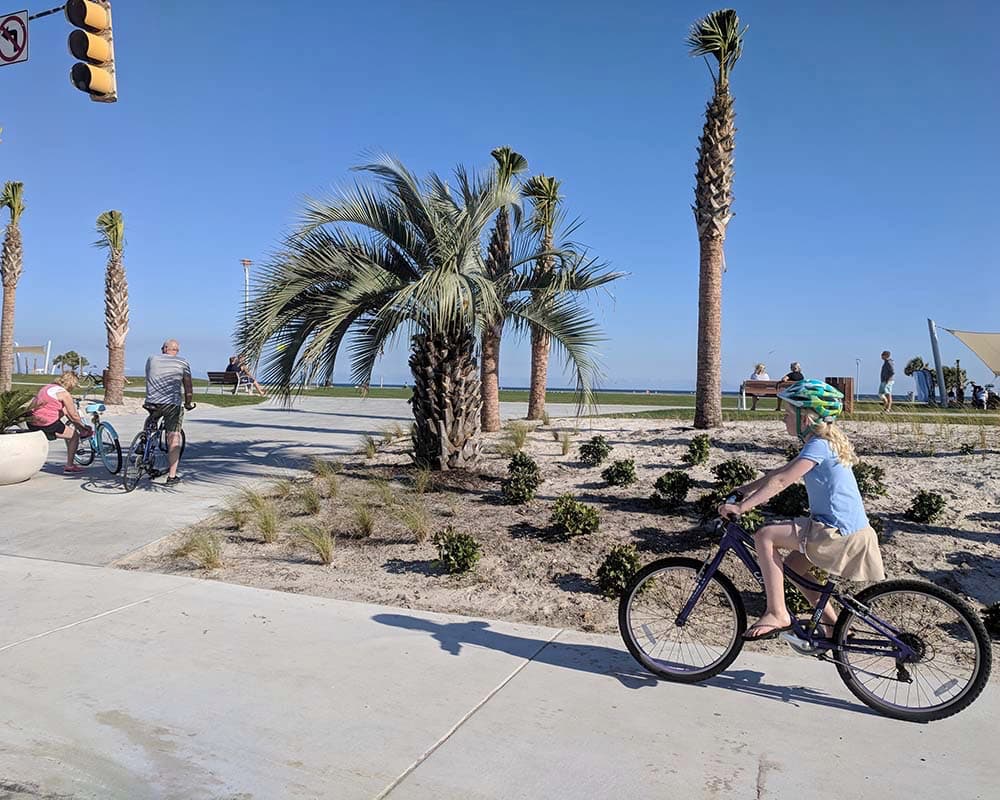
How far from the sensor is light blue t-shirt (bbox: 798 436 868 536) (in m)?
4.05

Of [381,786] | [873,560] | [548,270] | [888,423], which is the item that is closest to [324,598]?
[381,786]

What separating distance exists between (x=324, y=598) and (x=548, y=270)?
5.95m

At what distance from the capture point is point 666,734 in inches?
148

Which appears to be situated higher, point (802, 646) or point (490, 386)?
point (490, 386)

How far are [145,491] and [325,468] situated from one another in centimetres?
218

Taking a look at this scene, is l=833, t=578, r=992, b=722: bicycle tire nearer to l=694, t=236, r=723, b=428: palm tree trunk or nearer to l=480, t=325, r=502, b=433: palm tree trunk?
l=694, t=236, r=723, b=428: palm tree trunk

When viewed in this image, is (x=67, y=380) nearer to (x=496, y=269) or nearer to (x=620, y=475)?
(x=496, y=269)

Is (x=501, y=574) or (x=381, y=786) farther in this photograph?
(x=501, y=574)

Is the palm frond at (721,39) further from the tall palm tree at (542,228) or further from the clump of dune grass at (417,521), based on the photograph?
the clump of dune grass at (417,521)

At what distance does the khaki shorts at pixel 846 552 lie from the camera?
4027 mm

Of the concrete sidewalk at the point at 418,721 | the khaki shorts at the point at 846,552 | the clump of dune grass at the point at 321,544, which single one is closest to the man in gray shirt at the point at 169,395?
the clump of dune grass at the point at 321,544

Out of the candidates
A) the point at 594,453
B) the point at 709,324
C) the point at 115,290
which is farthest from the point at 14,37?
the point at 115,290

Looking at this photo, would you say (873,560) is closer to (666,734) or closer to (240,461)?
(666,734)

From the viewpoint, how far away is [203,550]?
688 cm
